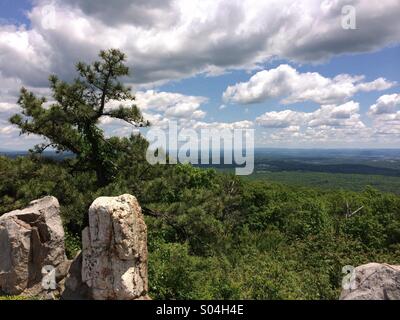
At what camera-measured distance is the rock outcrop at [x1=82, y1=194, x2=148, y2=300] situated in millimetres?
10695

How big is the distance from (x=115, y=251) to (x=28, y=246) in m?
3.98

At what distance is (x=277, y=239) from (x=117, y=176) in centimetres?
1896

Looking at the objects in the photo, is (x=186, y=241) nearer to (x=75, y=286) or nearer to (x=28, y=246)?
(x=28, y=246)

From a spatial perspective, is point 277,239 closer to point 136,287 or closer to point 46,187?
point 46,187

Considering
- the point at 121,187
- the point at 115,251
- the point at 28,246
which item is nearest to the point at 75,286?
the point at 115,251

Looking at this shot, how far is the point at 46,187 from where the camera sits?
59.6ft

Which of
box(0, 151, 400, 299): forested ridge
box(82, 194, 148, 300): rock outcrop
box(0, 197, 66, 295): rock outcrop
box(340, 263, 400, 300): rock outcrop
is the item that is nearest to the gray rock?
box(82, 194, 148, 300): rock outcrop

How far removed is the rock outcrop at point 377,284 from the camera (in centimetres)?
936

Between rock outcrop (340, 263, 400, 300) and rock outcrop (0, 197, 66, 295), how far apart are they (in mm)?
9046

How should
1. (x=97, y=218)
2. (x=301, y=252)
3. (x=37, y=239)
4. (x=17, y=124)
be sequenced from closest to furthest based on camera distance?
(x=97, y=218), (x=37, y=239), (x=17, y=124), (x=301, y=252)

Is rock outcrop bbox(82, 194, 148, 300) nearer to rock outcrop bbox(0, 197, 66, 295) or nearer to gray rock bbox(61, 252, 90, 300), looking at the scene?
gray rock bbox(61, 252, 90, 300)

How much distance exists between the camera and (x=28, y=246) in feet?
43.0
